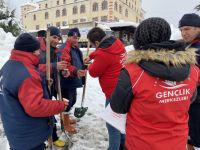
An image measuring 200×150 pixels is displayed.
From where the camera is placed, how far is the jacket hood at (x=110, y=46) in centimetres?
394

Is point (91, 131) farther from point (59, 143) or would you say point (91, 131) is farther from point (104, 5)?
point (104, 5)

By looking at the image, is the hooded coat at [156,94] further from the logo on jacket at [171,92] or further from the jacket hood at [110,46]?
the jacket hood at [110,46]

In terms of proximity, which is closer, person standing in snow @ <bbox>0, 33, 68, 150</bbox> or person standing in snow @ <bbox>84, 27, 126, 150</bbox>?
person standing in snow @ <bbox>0, 33, 68, 150</bbox>

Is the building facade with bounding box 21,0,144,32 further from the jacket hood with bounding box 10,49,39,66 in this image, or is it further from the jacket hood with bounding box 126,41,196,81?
the jacket hood with bounding box 126,41,196,81

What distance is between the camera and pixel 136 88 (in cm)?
228

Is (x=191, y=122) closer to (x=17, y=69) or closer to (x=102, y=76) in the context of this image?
(x=102, y=76)

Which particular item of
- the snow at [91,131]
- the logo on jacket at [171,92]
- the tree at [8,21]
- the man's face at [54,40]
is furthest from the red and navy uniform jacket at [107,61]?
the tree at [8,21]

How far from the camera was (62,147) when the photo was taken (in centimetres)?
479

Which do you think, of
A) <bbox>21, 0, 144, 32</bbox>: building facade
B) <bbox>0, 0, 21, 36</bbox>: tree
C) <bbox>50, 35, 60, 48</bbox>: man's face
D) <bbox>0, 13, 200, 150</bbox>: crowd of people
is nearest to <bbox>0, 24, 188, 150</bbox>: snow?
<bbox>0, 13, 200, 150</bbox>: crowd of people

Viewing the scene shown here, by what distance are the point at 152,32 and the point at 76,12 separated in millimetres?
66337

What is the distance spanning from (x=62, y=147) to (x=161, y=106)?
2.83 m

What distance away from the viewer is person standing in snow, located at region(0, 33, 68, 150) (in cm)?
285

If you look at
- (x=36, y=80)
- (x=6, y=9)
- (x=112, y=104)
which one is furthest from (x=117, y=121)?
(x=6, y=9)

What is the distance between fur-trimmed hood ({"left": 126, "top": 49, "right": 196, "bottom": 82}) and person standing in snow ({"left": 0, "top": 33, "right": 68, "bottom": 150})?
41.3 inches
